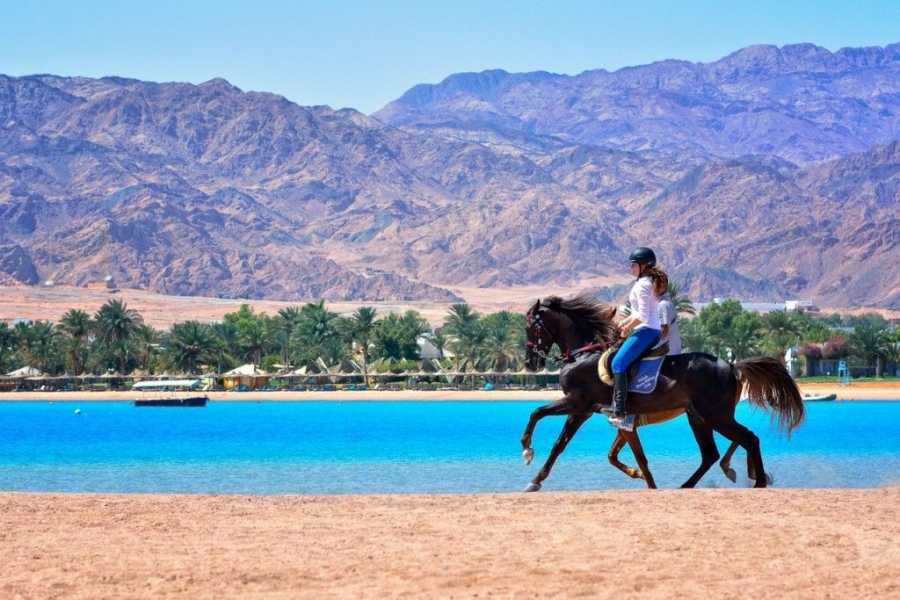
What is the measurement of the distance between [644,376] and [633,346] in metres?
0.39

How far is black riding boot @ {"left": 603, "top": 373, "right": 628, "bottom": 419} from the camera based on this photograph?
58.4 ft

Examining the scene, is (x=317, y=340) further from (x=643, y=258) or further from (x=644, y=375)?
(x=644, y=375)

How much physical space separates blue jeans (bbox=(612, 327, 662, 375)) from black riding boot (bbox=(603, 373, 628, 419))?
71 mm

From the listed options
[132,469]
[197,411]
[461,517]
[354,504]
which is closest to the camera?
[461,517]

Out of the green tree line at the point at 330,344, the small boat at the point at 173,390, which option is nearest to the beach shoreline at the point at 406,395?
the small boat at the point at 173,390

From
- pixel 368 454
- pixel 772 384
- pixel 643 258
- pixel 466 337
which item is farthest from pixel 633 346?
pixel 466 337

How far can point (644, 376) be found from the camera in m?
17.9

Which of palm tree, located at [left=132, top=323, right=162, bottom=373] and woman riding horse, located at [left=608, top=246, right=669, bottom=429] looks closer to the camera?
woman riding horse, located at [left=608, top=246, right=669, bottom=429]

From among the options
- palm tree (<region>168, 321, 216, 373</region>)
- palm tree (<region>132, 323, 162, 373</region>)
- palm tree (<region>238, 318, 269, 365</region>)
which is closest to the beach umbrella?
palm tree (<region>132, 323, 162, 373</region>)

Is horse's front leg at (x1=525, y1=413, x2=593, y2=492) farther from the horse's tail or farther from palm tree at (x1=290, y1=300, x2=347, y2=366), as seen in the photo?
palm tree at (x1=290, y1=300, x2=347, y2=366)

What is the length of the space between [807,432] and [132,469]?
3316 cm

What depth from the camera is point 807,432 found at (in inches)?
2400

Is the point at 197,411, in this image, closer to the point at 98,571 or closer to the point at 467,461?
the point at 467,461

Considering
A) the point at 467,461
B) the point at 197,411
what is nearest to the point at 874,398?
the point at 197,411
